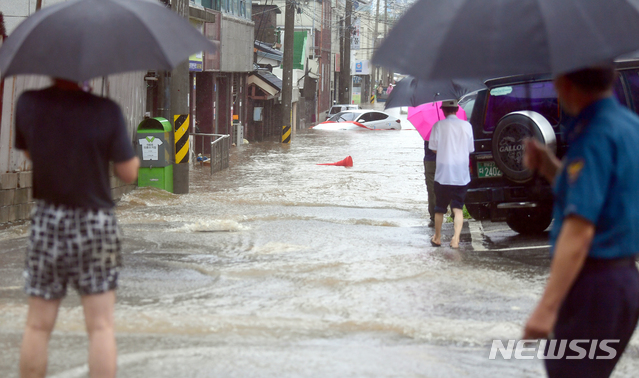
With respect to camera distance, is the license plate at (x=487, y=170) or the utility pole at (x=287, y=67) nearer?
the license plate at (x=487, y=170)

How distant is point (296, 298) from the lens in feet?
20.5

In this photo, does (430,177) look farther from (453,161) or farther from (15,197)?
(15,197)

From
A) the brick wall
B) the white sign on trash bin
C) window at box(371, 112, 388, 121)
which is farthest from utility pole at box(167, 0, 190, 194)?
window at box(371, 112, 388, 121)

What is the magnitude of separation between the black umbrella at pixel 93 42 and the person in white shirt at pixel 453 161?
16.7 ft

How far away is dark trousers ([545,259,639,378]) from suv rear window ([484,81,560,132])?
584cm

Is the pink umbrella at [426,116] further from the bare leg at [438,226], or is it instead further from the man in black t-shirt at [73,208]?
the man in black t-shirt at [73,208]

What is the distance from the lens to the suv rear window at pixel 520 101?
8.58m

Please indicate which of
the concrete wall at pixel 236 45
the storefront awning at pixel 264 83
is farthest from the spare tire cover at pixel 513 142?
the storefront awning at pixel 264 83

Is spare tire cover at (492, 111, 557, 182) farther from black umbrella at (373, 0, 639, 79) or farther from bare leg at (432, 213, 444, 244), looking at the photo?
black umbrella at (373, 0, 639, 79)

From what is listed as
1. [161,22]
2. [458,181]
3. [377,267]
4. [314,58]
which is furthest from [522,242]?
[314,58]

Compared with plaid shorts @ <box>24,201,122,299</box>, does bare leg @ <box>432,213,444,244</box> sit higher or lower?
lower

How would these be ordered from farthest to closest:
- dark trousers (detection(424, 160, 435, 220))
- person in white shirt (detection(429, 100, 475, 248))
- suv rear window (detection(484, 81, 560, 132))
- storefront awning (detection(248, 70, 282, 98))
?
storefront awning (detection(248, 70, 282, 98)) < dark trousers (detection(424, 160, 435, 220)) < suv rear window (detection(484, 81, 560, 132)) < person in white shirt (detection(429, 100, 475, 248))

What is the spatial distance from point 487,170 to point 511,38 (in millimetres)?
6265

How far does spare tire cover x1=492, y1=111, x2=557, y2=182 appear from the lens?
313 inches
